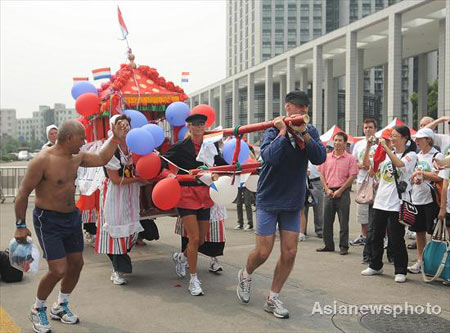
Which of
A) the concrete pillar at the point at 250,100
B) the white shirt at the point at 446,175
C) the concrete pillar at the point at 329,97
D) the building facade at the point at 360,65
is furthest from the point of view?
the concrete pillar at the point at 250,100

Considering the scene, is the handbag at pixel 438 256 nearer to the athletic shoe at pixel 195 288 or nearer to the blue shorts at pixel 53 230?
the athletic shoe at pixel 195 288

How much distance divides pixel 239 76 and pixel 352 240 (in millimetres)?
45966

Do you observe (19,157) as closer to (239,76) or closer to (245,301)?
(239,76)

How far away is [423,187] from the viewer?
249 inches

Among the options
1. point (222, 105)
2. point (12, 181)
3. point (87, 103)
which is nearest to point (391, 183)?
point (87, 103)

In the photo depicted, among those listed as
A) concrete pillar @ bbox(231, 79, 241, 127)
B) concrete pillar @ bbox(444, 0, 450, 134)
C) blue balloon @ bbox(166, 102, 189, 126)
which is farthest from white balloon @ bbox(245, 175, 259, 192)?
concrete pillar @ bbox(231, 79, 241, 127)

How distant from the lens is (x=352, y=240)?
8594 mm

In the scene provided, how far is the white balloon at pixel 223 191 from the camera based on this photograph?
5039 mm

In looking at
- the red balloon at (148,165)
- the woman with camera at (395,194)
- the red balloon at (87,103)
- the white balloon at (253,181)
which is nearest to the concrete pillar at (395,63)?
the woman with camera at (395,194)

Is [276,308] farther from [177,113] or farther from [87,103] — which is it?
[87,103]

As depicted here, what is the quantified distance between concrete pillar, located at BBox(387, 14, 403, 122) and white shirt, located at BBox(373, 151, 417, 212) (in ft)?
73.1

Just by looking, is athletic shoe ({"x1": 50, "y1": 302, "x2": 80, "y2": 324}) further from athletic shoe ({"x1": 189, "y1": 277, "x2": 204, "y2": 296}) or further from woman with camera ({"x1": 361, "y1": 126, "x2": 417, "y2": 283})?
woman with camera ({"x1": 361, "y1": 126, "x2": 417, "y2": 283})

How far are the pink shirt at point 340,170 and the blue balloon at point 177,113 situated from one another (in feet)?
9.07

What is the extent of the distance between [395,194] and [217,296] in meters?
2.49
